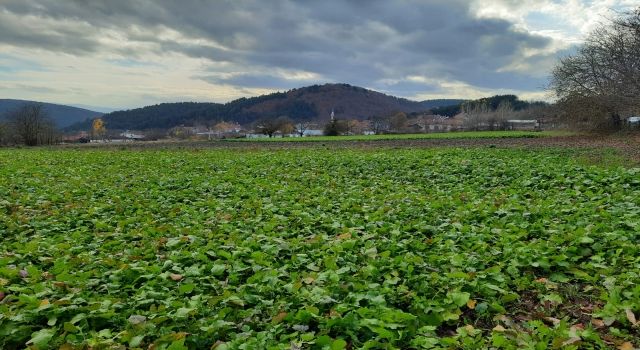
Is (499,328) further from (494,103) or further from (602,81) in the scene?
(494,103)

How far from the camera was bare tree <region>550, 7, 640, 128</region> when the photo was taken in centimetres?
2733

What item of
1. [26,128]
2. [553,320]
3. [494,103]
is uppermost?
[494,103]

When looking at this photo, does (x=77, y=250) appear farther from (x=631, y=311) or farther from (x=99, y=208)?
(x=631, y=311)

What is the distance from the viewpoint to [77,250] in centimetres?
661

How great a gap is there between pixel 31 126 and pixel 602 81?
80655 mm

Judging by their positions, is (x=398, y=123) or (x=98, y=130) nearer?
(x=398, y=123)

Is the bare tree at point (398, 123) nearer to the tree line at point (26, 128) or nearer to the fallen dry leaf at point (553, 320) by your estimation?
the tree line at point (26, 128)

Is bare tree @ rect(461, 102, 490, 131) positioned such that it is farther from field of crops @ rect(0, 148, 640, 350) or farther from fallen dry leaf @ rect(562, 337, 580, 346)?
fallen dry leaf @ rect(562, 337, 580, 346)

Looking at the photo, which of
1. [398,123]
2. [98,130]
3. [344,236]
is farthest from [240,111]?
[344,236]

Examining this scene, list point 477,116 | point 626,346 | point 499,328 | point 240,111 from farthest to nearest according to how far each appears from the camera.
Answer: point 240,111 < point 477,116 < point 499,328 < point 626,346

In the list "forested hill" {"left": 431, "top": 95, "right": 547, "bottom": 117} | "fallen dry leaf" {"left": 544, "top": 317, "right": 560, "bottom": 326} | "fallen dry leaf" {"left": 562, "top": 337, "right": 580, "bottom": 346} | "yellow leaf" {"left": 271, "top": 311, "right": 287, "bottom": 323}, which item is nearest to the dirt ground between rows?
"fallen dry leaf" {"left": 544, "top": 317, "right": 560, "bottom": 326}

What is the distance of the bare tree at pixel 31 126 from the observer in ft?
224

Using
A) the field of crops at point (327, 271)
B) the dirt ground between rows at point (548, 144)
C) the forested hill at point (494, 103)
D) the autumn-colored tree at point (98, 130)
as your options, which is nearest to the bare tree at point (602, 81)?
the dirt ground between rows at point (548, 144)

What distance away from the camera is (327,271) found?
17.3ft
